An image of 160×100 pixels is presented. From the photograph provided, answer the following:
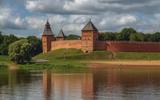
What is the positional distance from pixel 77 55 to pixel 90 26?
8974mm

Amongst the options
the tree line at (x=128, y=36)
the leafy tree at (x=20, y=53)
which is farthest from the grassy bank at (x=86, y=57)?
the tree line at (x=128, y=36)

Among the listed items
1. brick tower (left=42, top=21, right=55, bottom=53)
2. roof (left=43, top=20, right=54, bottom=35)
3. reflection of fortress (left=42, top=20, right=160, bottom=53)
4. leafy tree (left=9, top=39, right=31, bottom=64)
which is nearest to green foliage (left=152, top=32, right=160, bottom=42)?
reflection of fortress (left=42, top=20, right=160, bottom=53)

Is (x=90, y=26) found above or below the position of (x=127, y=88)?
above

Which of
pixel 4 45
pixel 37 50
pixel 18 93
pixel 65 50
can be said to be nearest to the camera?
pixel 18 93

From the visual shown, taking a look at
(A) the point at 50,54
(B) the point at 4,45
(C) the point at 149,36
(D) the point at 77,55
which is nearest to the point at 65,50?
(A) the point at 50,54

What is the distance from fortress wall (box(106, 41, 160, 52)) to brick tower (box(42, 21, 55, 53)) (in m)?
16.6

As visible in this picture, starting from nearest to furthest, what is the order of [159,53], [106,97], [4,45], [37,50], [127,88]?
[106,97]
[127,88]
[159,53]
[4,45]
[37,50]

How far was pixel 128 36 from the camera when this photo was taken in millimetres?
109625

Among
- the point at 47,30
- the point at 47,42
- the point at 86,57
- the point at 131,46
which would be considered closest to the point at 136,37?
the point at 131,46

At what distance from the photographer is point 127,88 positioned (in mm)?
32938

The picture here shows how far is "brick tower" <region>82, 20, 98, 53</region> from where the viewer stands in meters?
87.0

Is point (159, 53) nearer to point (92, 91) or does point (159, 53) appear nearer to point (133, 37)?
point (133, 37)

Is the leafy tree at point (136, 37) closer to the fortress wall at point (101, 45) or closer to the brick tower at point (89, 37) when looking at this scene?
the fortress wall at point (101, 45)

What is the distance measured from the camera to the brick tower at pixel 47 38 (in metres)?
99.7
